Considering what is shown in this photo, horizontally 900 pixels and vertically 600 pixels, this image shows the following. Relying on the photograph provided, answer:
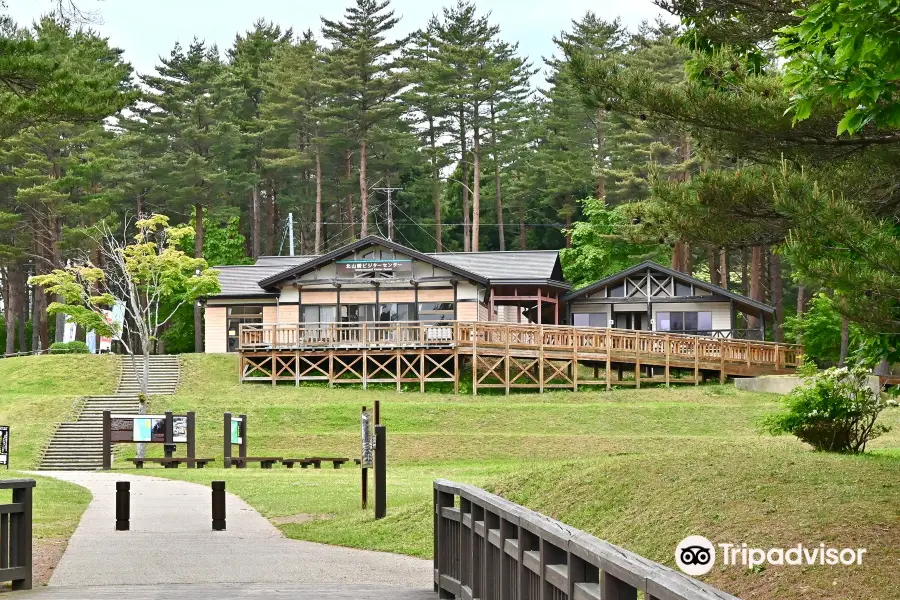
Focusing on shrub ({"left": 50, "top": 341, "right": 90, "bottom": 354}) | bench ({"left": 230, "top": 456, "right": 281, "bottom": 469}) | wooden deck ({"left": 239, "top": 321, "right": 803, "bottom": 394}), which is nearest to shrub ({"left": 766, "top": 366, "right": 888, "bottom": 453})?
bench ({"left": 230, "top": 456, "right": 281, "bottom": 469})

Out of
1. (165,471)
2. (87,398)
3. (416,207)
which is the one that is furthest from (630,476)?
(416,207)

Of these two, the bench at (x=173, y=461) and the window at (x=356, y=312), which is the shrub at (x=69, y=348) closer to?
the window at (x=356, y=312)

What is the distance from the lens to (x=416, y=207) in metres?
75.9

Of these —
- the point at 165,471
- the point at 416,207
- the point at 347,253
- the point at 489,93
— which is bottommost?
the point at 165,471

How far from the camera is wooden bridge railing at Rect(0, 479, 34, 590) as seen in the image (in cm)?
1016

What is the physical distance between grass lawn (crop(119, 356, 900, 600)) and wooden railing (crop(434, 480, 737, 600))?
2.20 meters

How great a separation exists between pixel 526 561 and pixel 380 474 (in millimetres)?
8901

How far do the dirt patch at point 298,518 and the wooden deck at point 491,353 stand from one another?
23.8m

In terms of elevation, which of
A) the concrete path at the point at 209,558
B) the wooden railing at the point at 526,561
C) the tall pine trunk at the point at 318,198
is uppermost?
the tall pine trunk at the point at 318,198

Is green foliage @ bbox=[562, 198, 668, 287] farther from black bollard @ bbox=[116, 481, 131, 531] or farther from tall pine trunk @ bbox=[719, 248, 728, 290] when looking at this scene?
black bollard @ bbox=[116, 481, 131, 531]

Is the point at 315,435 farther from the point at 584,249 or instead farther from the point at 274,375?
the point at 584,249

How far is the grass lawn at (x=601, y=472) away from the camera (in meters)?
10.6

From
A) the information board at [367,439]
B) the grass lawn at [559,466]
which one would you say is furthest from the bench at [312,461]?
the information board at [367,439]

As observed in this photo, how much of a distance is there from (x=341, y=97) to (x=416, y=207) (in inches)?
415
